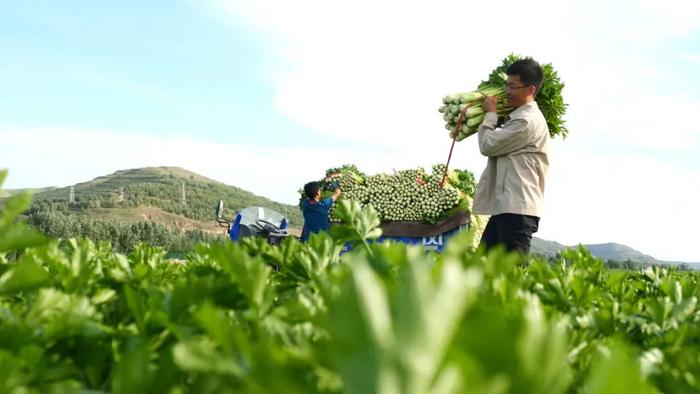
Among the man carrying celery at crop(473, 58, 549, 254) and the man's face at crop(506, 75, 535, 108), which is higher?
the man's face at crop(506, 75, 535, 108)

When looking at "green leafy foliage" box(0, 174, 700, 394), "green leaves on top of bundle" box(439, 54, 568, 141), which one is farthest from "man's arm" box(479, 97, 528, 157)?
"green leafy foliage" box(0, 174, 700, 394)

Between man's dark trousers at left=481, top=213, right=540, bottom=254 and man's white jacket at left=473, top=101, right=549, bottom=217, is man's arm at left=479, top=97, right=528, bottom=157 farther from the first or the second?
Answer: man's dark trousers at left=481, top=213, right=540, bottom=254

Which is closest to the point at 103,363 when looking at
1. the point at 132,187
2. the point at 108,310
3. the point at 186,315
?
the point at 186,315

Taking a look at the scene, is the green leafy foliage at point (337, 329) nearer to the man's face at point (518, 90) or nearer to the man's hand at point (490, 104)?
the man's face at point (518, 90)

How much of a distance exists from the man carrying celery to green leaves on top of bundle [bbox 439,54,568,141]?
4.09ft

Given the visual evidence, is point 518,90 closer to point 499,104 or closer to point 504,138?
point 504,138

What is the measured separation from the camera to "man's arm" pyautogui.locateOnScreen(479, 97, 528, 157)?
6172 mm

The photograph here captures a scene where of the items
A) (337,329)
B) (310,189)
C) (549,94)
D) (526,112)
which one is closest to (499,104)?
(549,94)

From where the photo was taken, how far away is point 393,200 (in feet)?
39.3

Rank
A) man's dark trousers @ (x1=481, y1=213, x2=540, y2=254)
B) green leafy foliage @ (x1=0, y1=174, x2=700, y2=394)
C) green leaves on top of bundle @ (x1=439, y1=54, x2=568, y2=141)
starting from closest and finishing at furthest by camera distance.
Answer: green leafy foliage @ (x1=0, y1=174, x2=700, y2=394) < man's dark trousers @ (x1=481, y1=213, x2=540, y2=254) < green leaves on top of bundle @ (x1=439, y1=54, x2=568, y2=141)

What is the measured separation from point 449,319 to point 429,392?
0.16ft

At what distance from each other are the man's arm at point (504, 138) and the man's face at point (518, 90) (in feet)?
1.07

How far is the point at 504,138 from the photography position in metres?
6.20

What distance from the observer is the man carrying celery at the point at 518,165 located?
20.3 feet
